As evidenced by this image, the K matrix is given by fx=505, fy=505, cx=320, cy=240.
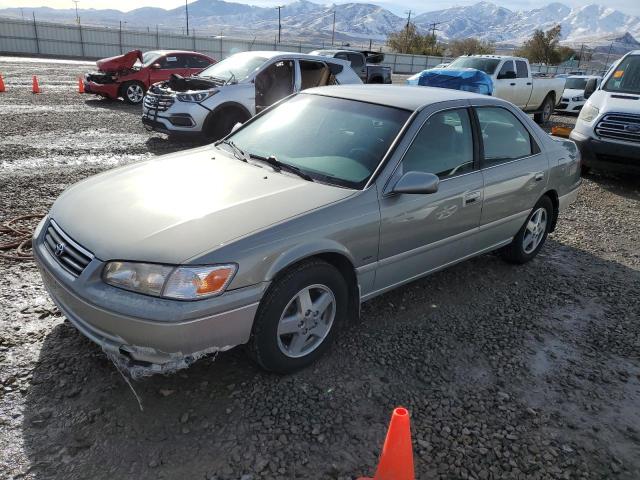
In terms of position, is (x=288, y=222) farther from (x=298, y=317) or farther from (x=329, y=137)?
(x=329, y=137)

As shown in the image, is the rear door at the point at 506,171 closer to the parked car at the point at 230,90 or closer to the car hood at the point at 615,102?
the car hood at the point at 615,102

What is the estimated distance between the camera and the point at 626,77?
8.35 meters

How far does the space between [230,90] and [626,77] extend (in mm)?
6628

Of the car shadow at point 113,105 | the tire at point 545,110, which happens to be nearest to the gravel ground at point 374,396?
the car shadow at point 113,105

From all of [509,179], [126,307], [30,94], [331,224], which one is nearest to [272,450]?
[126,307]

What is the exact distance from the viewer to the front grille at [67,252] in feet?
8.70

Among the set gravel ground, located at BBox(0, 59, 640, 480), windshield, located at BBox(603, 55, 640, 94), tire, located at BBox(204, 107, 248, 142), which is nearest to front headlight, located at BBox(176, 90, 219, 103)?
tire, located at BBox(204, 107, 248, 142)

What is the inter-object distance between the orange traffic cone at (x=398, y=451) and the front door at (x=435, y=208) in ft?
4.29

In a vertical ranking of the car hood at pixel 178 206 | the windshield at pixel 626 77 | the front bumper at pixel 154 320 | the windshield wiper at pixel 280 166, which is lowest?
the front bumper at pixel 154 320

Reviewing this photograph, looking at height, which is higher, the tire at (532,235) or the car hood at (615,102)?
the car hood at (615,102)

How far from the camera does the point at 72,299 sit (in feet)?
8.63

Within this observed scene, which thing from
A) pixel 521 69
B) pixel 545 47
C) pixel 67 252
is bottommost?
pixel 67 252

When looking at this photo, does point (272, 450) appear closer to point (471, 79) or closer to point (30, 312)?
point (30, 312)

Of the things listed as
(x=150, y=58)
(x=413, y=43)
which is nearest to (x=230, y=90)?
(x=150, y=58)
